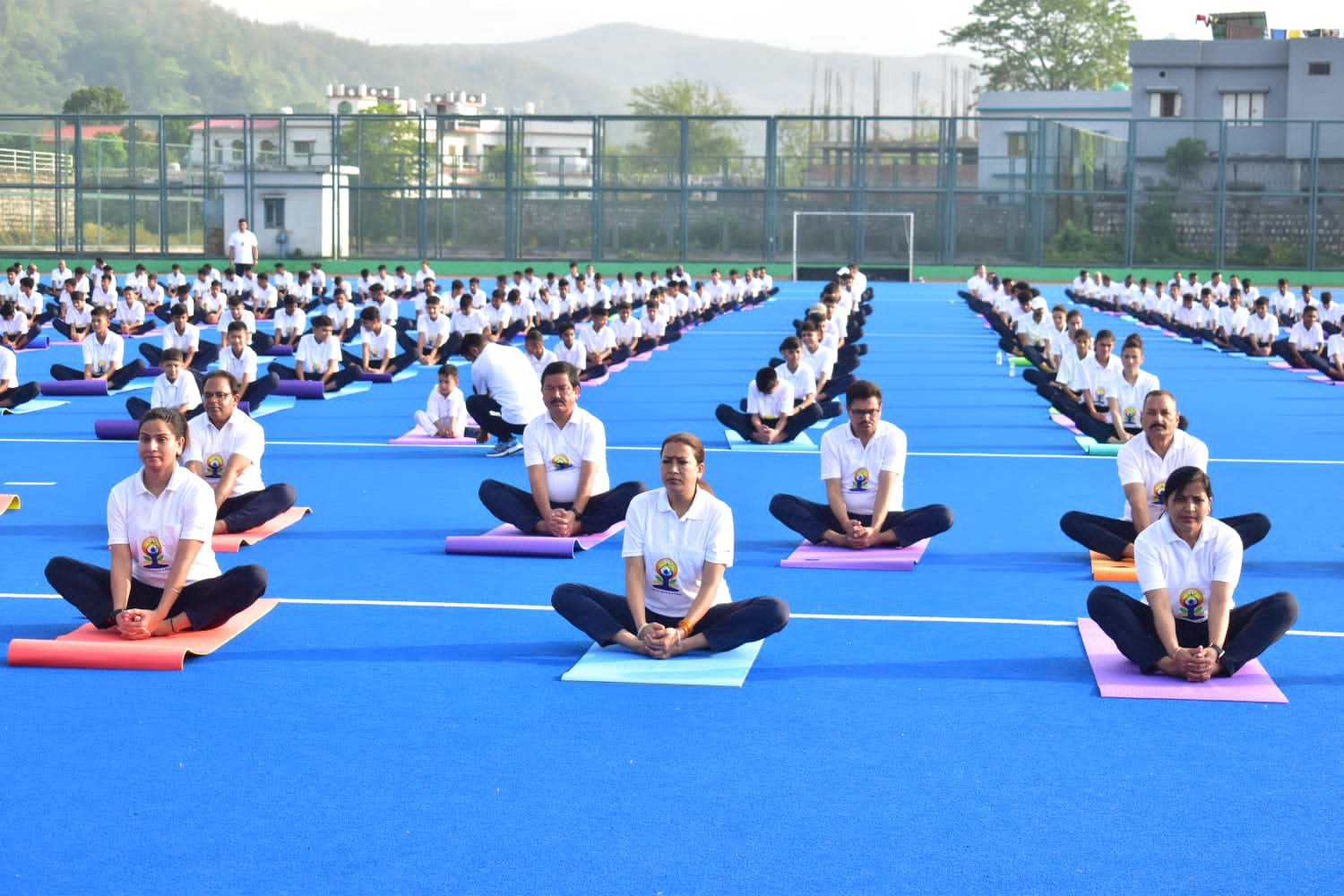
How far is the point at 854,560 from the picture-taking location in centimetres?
883

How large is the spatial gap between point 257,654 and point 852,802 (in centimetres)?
291

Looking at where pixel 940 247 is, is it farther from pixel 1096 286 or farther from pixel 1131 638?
pixel 1131 638

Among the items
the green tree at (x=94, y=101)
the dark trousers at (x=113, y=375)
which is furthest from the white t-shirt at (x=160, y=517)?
the green tree at (x=94, y=101)

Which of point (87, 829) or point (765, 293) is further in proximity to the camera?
point (765, 293)

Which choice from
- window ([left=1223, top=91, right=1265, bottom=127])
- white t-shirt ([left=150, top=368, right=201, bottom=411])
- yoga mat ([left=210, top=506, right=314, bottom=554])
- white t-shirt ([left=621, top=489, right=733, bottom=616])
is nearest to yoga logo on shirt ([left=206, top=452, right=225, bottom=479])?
yoga mat ([left=210, top=506, right=314, bottom=554])

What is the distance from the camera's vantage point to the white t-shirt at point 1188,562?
6355mm

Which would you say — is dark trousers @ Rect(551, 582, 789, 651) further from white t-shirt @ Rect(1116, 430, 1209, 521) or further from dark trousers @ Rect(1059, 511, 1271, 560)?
dark trousers @ Rect(1059, 511, 1271, 560)

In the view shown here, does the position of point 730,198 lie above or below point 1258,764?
above

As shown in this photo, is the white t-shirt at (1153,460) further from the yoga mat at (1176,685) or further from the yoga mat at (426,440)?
the yoga mat at (426,440)

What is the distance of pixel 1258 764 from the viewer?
5.57 metres

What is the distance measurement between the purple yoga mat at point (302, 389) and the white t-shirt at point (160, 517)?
1084cm

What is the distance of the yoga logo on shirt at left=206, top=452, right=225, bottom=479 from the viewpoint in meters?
9.45

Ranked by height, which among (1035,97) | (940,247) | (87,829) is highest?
(1035,97)

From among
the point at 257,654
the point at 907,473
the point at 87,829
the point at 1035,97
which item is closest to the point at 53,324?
the point at 907,473
